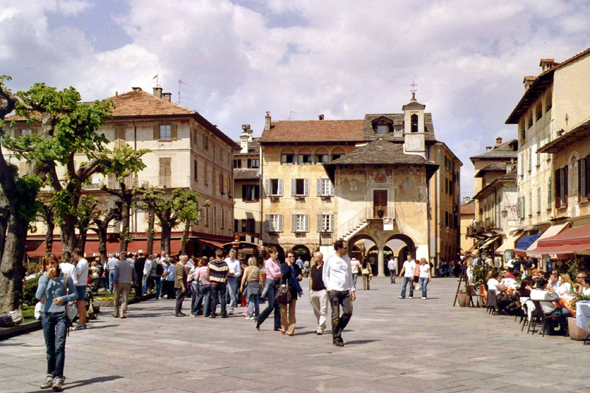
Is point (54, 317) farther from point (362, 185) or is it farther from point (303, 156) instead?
point (303, 156)

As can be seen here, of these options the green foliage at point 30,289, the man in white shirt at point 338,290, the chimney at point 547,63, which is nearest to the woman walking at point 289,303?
the man in white shirt at point 338,290

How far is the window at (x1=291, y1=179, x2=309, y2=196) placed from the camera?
62.6m

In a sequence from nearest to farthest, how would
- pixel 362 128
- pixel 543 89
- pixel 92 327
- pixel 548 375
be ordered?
pixel 548 375 < pixel 92 327 < pixel 543 89 < pixel 362 128

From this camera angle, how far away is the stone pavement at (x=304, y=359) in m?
8.59

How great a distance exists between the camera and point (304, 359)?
423 inches

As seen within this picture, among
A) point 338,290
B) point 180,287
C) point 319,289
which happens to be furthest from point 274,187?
point 338,290

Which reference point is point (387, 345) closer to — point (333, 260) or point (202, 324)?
point (333, 260)

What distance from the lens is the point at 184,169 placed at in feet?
159

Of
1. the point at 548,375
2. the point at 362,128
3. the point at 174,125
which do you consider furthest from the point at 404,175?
the point at 548,375

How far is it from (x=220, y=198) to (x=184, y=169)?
8746 millimetres

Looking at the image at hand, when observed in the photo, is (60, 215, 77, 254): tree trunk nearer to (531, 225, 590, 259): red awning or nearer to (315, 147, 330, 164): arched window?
(531, 225, 590, 259): red awning

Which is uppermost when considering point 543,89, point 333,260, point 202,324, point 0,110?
point 543,89

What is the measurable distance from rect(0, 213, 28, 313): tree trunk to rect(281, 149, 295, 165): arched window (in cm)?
4594

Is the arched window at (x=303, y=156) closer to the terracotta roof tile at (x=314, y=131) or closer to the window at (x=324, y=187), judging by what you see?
the terracotta roof tile at (x=314, y=131)
